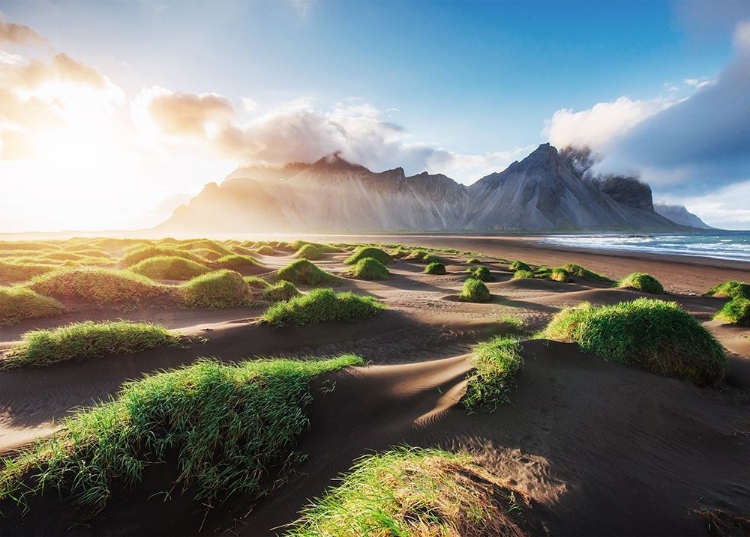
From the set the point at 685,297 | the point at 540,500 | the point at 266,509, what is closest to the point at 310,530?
the point at 266,509

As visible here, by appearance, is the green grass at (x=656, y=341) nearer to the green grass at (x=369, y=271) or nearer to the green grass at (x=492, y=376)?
the green grass at (x=492, y=376)

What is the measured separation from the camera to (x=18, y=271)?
13008mm

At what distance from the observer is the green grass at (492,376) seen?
4.29 metres

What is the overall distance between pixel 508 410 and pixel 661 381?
8.80 ft

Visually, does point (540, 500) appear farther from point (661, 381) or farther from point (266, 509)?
point (661, 381)

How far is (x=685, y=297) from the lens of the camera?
626 inches


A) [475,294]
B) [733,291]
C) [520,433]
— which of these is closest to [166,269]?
[475,294]

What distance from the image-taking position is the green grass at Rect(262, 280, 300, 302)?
12336 millimetres

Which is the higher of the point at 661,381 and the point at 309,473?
the point at 661,381

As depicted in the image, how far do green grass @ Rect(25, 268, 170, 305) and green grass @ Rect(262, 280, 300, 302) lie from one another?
11.0 feet

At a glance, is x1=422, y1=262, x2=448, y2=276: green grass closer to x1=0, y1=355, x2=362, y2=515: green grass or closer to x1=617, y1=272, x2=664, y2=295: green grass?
x1=617, y1=272, x2=664, y2=295: green grass

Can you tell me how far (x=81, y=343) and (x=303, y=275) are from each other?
11642 millimetres

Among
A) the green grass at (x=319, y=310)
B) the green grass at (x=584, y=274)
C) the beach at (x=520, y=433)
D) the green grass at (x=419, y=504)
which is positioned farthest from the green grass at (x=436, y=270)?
the green grass at (x=419, y=504)

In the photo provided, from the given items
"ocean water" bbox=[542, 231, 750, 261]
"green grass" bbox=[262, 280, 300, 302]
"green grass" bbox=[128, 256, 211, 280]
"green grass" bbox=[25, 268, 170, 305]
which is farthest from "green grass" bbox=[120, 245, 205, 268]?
"ocean water" bbox=[542, 231, 750, 261]
